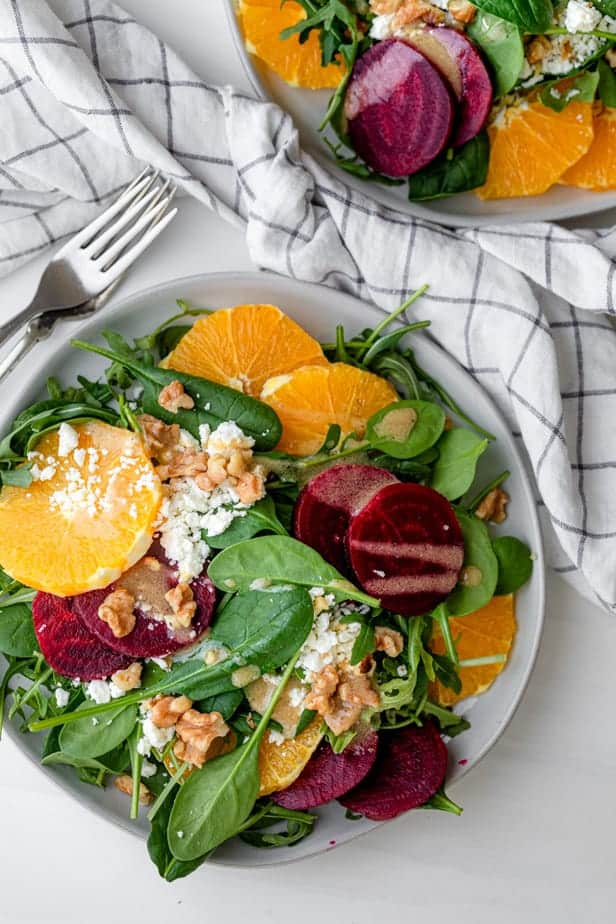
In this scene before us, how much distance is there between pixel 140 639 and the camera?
55.7 inches

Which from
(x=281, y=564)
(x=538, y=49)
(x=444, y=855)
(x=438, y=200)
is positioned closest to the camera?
(x=281, y=564)

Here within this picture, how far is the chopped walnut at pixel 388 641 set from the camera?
1.43 metres

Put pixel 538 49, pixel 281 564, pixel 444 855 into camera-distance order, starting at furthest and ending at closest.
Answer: pixel 444 855 → pixel 538 49 → pixel 281 564

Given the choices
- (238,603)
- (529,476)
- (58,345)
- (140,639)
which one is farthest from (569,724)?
(58,345)

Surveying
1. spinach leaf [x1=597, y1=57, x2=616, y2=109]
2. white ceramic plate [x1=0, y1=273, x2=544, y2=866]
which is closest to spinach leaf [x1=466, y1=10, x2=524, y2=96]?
spinach leaf [x1=597, y1=57, x2=616, y2=109]

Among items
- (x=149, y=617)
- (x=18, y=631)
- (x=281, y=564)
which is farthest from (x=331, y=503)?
(x=18, y=631)

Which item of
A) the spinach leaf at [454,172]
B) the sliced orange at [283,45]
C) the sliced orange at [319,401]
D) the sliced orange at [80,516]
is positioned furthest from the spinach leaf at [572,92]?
the sliced orange at [80,516]

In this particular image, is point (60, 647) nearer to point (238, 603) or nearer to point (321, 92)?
point (238, 603)

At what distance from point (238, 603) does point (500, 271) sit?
0.71m

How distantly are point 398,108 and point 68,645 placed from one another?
1022mm

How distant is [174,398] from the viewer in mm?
1412

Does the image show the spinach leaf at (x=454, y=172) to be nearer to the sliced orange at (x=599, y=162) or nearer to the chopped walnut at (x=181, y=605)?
the sliced orange at (x=599, y=162)

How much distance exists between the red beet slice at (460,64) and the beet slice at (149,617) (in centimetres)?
89

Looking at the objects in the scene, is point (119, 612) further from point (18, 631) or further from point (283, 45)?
point (283, 45)
